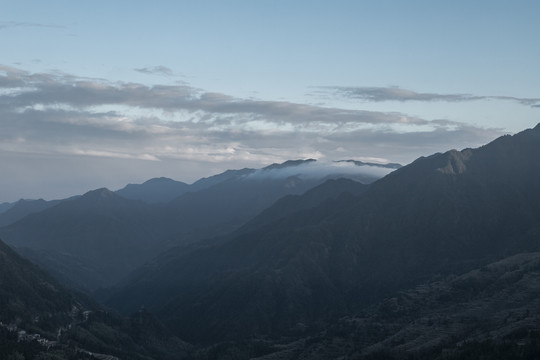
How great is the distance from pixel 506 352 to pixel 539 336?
13515mm

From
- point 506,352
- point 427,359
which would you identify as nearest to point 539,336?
point 506,352

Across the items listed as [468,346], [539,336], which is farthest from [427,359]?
[539,336]

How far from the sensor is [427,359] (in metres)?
196

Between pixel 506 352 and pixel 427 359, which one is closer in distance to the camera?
pixel 506 352

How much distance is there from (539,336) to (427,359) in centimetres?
3216

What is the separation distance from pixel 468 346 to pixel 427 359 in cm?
1340

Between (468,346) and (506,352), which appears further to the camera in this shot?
(468,346)

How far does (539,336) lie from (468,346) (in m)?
20.5

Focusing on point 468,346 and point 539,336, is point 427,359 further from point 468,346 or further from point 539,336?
point 539,336

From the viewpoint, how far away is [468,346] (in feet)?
650

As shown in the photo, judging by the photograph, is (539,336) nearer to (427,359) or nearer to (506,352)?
(506,352)

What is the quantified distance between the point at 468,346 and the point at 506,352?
17.0 meters
